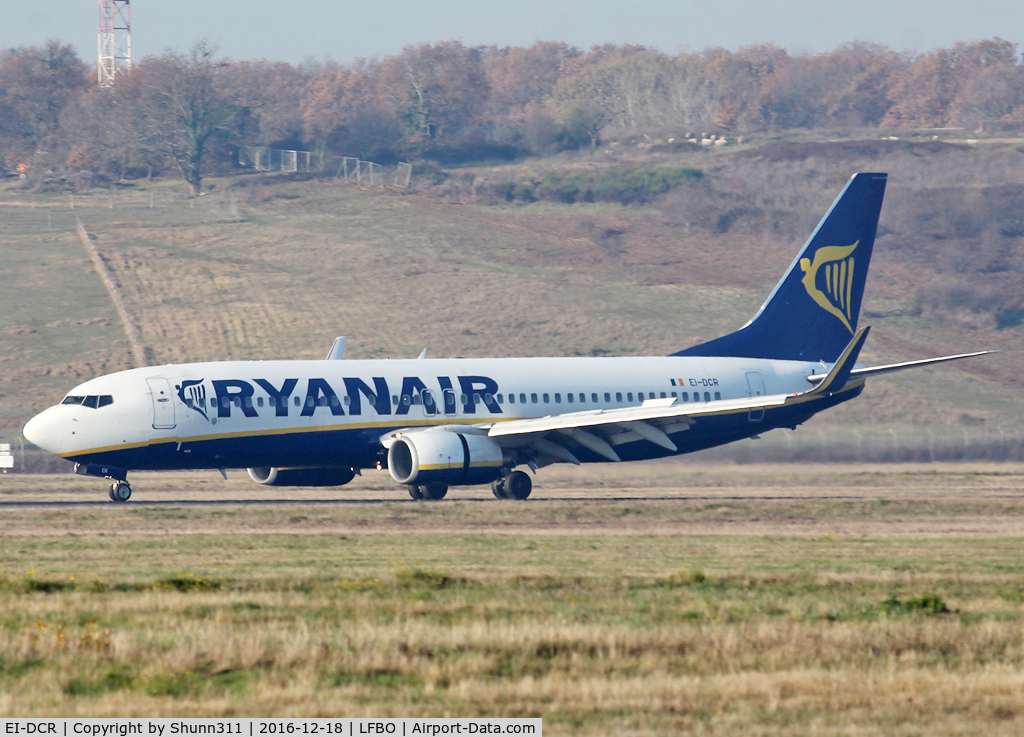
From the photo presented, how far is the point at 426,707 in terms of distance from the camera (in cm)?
1245

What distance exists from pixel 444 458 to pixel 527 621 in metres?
21.8

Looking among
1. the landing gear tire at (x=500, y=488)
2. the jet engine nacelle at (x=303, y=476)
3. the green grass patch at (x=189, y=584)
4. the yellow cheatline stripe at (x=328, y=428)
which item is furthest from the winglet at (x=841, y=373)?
the green grass patch at (x=189, y=584)

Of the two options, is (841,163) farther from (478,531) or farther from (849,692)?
(849,692)

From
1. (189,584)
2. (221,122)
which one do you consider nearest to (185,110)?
(221,122)

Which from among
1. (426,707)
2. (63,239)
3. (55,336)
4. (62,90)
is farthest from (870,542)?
(62,90)

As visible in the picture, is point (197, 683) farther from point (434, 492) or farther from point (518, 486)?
point (518, 486)

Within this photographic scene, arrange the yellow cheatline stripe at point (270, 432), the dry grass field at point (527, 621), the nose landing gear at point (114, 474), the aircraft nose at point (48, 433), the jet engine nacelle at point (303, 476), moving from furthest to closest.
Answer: the jet engine nacelle at point (303, 476) → the nose landing gear at point (114, 474) → the yellow cheatline stripe at point (270, 432) → the aircraft nose at point (48, 433) → the dry grass field at point (527, 621)

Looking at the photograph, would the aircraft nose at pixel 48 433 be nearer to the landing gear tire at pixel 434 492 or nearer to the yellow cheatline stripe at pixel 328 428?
the yellow cheatline stripe at pixel 328 428

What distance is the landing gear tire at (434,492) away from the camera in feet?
132

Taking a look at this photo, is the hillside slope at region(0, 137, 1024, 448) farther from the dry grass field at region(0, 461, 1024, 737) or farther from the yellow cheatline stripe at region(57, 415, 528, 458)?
the dry grass field at region(0, 461, 1024, 737)

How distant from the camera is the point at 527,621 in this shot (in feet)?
54.4

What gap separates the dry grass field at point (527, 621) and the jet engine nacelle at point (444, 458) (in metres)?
4.37

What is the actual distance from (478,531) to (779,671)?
57.7 feet

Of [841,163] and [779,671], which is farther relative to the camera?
[841,163]
